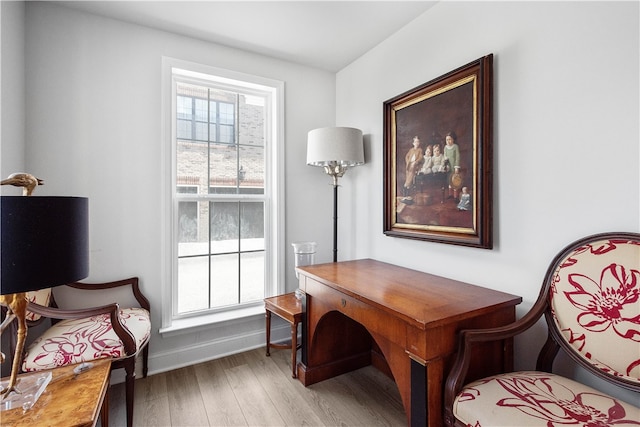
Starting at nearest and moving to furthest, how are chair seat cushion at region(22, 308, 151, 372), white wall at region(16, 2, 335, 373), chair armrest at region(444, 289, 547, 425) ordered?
chair armrest at region(444, 289, 547, 425), chair seat cushion at region(22, 308, 151, 372), white wall at region(16, 2, 335, 373)

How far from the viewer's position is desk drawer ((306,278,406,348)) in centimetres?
138

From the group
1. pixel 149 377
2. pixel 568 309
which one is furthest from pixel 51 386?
pixel 568 309

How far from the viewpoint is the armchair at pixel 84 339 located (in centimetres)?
158

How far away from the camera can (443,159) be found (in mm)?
1904

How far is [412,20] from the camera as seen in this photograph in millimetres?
2182

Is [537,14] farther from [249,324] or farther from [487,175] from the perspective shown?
[249,324]

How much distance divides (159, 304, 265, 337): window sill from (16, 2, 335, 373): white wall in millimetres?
68

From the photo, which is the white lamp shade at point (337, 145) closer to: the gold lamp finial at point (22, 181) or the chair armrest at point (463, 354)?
the chair armrest at point (463, 354)

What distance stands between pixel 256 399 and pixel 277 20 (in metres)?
2.58

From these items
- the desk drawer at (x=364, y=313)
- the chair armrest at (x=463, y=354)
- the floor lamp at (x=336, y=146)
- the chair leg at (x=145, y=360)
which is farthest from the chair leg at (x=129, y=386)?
the floor lamp at (x=336, y=146)

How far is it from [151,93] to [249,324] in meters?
1.99

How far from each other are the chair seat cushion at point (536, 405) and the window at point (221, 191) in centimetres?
188

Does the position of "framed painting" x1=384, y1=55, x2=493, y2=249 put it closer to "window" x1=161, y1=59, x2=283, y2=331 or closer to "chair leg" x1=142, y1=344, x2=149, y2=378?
"window" x1=161, y1=59, x2=283, y2=331

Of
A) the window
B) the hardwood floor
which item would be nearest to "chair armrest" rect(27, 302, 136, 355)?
the hardwood floor
